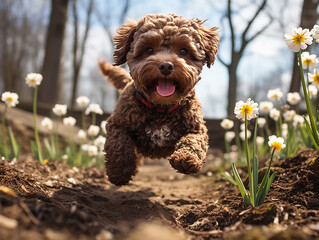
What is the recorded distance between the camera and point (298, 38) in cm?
261

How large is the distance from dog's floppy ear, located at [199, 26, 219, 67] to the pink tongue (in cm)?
61

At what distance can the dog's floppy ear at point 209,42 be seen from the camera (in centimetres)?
321

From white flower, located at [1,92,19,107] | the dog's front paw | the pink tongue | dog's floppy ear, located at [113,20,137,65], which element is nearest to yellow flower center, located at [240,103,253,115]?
the dog's front paw

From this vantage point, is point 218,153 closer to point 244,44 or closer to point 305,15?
point 244,44

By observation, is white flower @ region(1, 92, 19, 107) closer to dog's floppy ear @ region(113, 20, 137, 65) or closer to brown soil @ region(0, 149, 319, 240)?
brown soil @ region(0, 149, 319, 240)

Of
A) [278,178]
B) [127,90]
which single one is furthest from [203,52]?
[278,178]

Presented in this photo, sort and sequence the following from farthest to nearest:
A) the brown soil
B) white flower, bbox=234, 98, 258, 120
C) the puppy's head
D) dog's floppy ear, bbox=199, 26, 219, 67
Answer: dog's floppy ear, bbox=199, 26, 219, 67, the puppy's head, white flower, bbox=234, 98, 258, 120, the brown soil

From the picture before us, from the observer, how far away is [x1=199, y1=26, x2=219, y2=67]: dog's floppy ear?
3.21m

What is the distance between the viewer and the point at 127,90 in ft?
11.5

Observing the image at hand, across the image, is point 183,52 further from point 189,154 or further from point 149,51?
point 189,154

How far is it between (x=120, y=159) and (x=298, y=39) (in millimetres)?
1910

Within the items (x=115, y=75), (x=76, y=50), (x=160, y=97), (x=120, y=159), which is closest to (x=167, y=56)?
(x=160, y=97)

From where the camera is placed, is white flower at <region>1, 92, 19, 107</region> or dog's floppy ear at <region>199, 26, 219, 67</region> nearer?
dog's floppy ear at <region>199, 26, 219, 67</region>

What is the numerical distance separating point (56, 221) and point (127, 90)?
2.14 metres
